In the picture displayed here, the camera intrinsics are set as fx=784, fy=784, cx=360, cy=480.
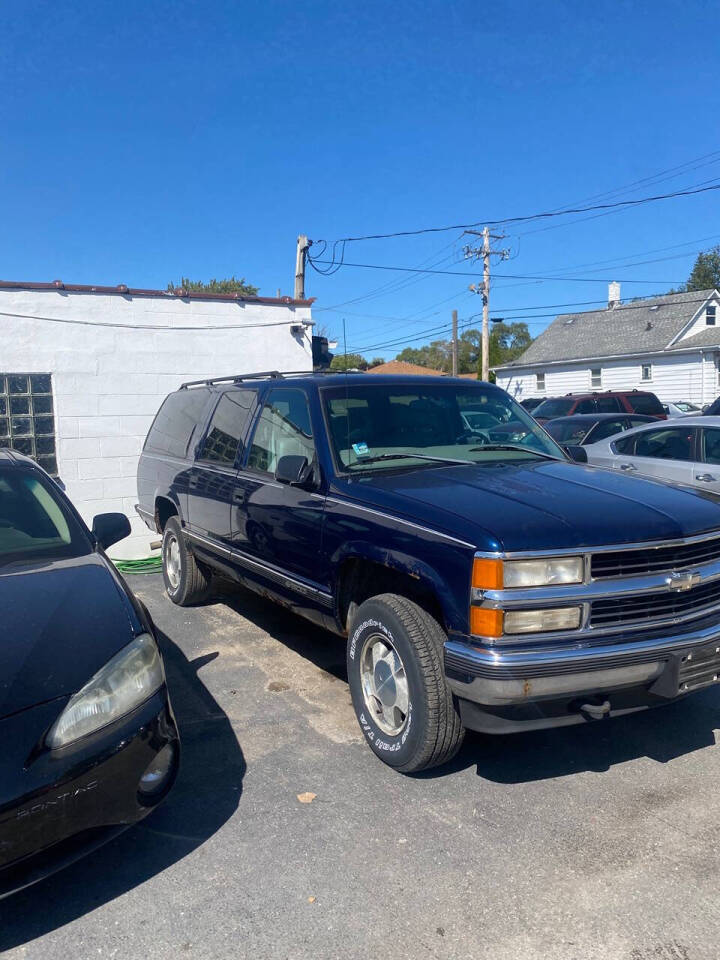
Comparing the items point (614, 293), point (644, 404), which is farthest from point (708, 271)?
point (644, 404)

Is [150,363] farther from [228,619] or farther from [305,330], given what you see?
[228,619]

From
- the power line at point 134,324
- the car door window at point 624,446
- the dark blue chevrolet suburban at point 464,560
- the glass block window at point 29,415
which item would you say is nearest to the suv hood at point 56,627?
the dark blue chevrolet suburban at point 464,560

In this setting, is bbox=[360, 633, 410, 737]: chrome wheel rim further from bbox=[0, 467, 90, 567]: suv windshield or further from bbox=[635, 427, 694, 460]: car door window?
bbox=[635, 427, 694, 460]: car door window

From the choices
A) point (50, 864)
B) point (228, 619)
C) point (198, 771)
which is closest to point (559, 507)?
point (198, 771)

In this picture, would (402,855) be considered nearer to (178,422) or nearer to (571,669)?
(571,669)

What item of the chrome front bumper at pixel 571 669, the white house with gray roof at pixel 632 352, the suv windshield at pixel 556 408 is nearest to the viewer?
the chrome front bumper at pixel 571 669

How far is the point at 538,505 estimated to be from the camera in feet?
11.7

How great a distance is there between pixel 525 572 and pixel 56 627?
189cm

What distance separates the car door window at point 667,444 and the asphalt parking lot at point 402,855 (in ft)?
14.6

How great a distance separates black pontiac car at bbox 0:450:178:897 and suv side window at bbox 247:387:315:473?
156 centimetres

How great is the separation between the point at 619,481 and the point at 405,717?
1661 mm

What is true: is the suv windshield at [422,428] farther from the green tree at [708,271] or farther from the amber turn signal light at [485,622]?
the green tree at [708,271]

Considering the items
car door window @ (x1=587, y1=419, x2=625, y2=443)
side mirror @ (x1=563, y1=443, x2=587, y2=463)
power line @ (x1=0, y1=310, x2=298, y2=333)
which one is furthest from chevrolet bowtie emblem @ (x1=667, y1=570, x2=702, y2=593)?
car door window @ (x1=587, y1=419, x2=625, y2=443)

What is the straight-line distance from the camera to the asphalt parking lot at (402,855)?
2.66 m
